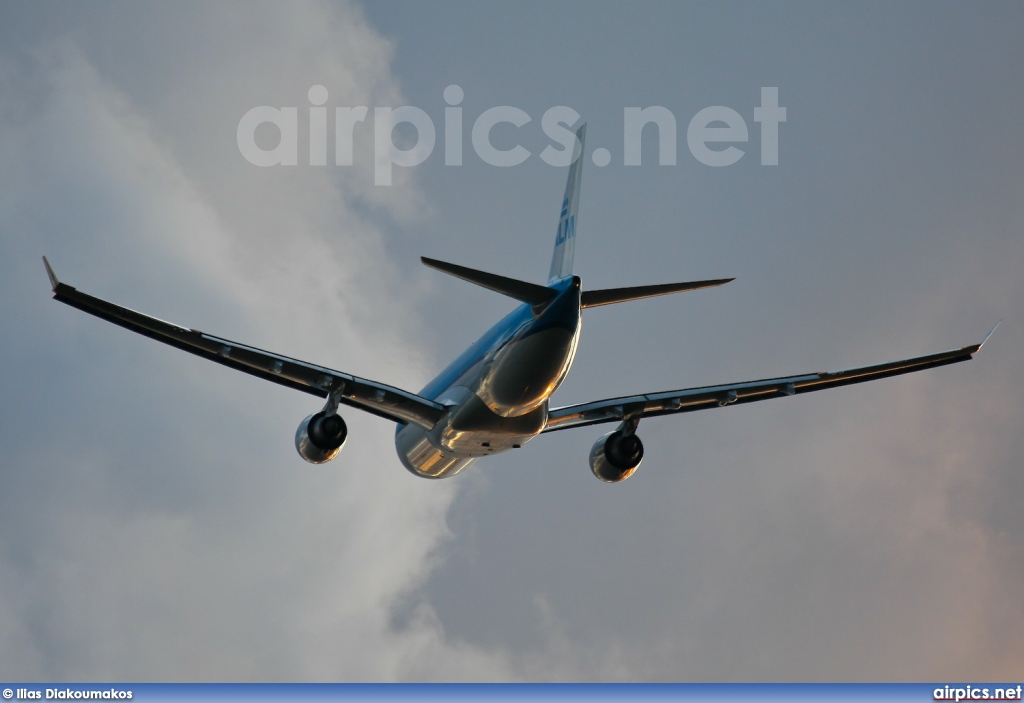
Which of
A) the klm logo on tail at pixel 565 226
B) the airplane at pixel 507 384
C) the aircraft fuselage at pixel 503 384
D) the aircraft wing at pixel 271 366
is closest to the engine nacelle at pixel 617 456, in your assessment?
the airplane at pixel 507 384

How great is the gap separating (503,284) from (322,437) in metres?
7.53

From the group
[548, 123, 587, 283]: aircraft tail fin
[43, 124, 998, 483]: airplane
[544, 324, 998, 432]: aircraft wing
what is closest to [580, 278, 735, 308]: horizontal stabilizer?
[43, 124, 998, 483]: airplane

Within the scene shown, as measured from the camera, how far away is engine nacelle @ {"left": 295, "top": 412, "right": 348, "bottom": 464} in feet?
94.1

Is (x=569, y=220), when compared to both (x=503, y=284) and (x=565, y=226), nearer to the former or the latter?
(x=565, y=226)

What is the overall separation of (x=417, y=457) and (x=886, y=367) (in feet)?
45.1

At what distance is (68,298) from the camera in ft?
79.1

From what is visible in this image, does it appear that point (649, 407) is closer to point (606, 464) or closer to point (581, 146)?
point (606, 464)

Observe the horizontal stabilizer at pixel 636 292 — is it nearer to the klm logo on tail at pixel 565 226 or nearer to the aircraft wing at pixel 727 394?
the klm logo on tail at pixel 565 226

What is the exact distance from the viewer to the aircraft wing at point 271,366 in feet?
81.5

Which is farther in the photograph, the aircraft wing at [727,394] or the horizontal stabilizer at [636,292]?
the aircraft wing at [727,394]

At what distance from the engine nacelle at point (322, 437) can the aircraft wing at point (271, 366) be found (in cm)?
67

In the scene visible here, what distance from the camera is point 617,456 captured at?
101 ft

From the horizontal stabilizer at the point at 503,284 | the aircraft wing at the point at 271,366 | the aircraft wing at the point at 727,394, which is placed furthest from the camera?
the aircraft wing at the point at 727,394

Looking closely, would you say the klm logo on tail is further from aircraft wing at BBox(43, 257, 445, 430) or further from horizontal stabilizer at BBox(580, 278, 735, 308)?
aircraft wing at BBox(43, 257, 445, 430)
